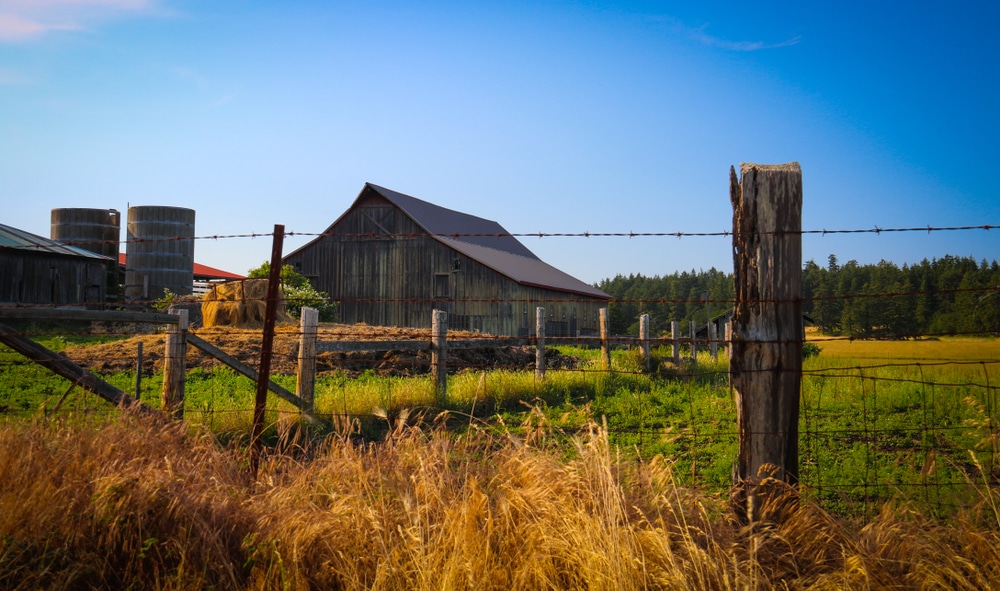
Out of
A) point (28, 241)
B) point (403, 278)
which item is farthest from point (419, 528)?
point (28, 241)

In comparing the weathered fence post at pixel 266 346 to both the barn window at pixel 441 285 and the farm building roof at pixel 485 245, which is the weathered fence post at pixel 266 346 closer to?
the farm building roof at pixel 485 245

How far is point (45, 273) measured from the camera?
81.1ft

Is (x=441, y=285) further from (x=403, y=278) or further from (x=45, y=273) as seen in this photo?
(x=45, y=273)

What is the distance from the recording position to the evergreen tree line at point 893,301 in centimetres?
535

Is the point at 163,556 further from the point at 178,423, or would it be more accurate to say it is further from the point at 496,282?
the point at 496,282

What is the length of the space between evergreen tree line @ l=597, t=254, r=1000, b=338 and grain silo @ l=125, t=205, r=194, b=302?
58.6 feet

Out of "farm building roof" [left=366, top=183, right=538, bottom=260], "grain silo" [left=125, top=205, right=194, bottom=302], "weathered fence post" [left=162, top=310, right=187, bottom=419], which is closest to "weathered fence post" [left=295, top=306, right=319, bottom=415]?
"weathered fence post" [left=162, top=310, right=187, bottom=419]

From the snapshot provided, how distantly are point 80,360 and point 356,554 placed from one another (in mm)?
13387

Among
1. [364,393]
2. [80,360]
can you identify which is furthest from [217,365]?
[364,393]

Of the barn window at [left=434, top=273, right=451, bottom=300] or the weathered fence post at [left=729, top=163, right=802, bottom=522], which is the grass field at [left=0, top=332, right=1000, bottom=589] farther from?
the barn window at [left=434, top=273, right=451, bottom=300]

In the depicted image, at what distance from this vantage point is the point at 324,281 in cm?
2983

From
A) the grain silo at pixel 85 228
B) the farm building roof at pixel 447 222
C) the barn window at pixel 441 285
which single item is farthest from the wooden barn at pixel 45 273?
the barn window at pixel 441 285

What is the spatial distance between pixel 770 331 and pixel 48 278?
27.3 metres

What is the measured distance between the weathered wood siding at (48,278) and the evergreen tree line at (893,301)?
1999 cm
